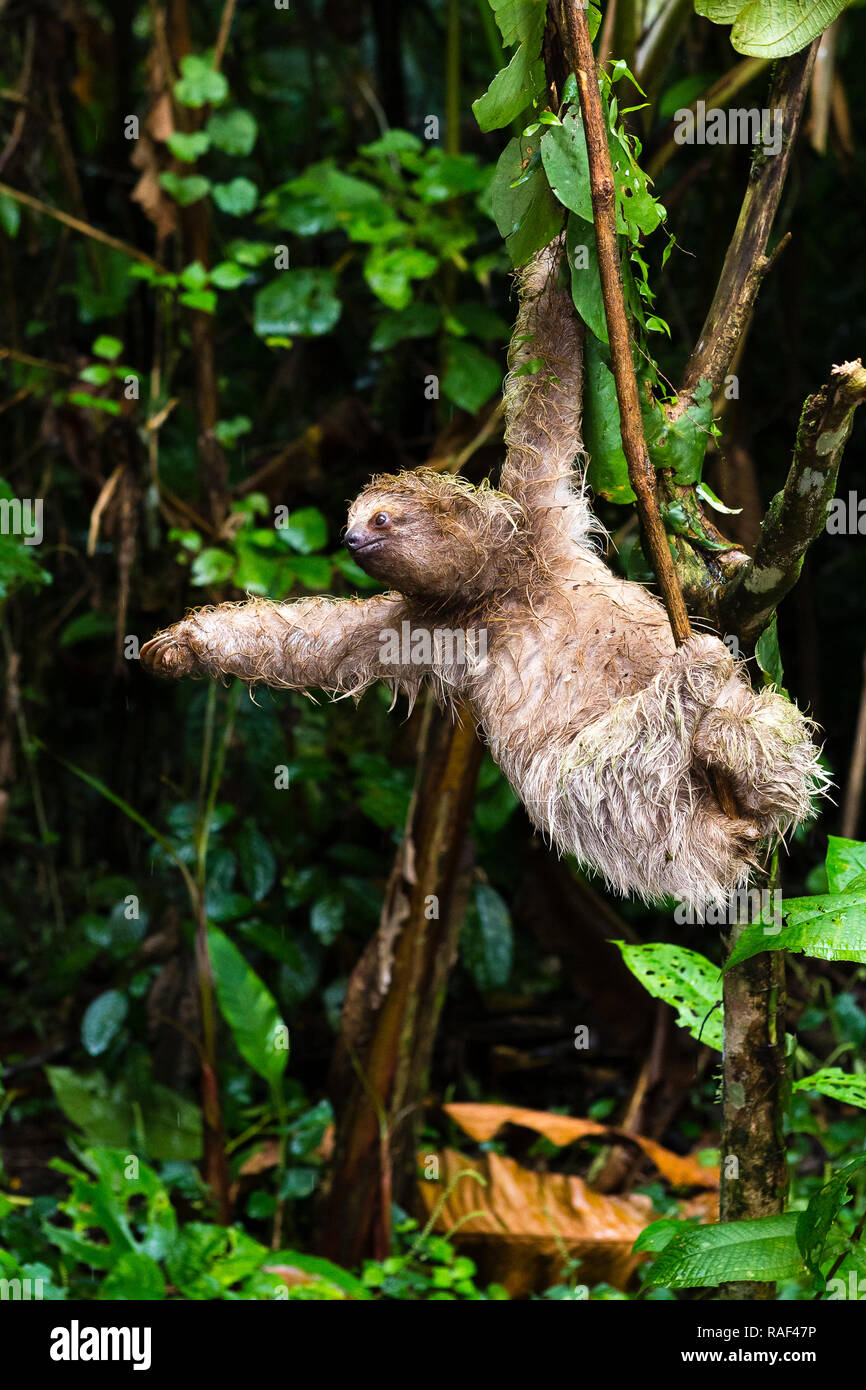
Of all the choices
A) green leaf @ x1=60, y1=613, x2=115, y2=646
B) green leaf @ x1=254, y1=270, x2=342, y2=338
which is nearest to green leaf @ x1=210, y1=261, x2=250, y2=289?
green leaf @ x1=254, y1=270, x2=342, y2=338

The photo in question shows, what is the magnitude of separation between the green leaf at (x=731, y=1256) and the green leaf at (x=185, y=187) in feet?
14.2

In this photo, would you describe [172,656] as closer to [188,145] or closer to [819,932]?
[819,932]

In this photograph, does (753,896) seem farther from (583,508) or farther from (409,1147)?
(409,1147)

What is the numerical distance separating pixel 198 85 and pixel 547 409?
327 centimetres

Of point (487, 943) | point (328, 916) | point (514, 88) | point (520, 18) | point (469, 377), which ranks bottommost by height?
point (487, 943)

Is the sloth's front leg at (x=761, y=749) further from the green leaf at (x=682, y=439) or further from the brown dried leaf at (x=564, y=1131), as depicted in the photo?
the brown dried leaf at (x=564, y=1131)

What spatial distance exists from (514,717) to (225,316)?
16.5 feet

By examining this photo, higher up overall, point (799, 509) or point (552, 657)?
point (799, 509)

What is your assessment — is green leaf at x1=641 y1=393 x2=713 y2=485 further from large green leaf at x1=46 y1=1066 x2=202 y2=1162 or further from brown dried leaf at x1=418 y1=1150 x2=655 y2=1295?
large green leaf at x1=46 y1=1066 x2=202 y2=1162

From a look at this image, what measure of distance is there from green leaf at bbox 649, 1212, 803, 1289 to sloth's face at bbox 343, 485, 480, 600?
4.85 ft

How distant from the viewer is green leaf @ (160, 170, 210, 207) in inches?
198

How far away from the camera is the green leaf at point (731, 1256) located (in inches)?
99.2

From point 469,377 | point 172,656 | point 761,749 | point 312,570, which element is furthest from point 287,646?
point 469,377

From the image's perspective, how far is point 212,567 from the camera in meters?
4.71
